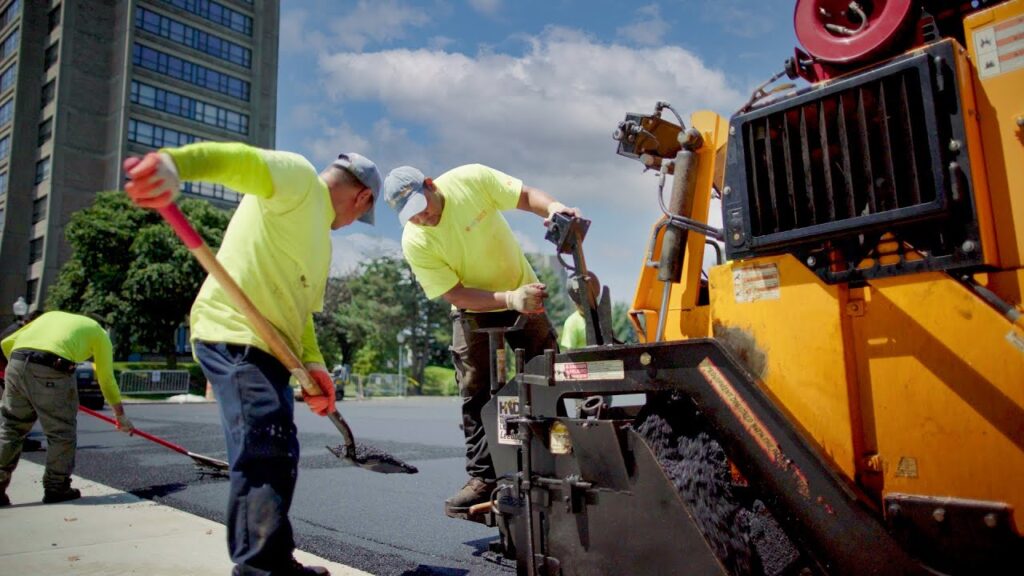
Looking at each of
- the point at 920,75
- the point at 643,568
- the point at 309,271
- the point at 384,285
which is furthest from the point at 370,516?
the point at 384,285

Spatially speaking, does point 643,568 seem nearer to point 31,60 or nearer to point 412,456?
point 412,456

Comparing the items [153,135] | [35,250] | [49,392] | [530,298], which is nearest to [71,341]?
[49,392]

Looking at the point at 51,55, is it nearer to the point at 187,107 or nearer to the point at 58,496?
the point at 187,107

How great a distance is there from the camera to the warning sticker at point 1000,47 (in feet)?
5.70

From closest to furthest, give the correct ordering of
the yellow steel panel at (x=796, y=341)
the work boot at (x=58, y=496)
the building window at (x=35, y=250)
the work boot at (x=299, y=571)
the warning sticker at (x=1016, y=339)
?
the warning sticker at (x=1016, y=339), the yellow steel panel at (x=796, y=341), the work boot at (x=299, y=571), the work boot at (x=58, y=496), the building window at (x=35, y=250)

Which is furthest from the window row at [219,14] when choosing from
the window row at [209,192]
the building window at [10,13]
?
the window row at [209,192]

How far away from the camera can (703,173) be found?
268 cm

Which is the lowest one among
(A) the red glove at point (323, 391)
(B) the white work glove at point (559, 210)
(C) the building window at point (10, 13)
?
(A) the red glove at point (323, 391)

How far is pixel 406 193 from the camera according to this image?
11.1 feet

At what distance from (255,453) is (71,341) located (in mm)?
4112

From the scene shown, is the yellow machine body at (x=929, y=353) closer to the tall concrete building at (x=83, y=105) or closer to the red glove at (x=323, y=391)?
the red glove at (x=323, y=391)

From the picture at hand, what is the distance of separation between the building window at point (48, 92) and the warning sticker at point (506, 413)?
5140 centimetres

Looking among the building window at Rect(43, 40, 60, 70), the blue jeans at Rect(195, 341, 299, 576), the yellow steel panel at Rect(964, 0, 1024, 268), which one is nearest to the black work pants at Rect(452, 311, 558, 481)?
the blue jeans at Rect(195, 341, 299, 576)

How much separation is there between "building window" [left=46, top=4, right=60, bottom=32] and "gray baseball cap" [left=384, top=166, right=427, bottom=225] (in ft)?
173
